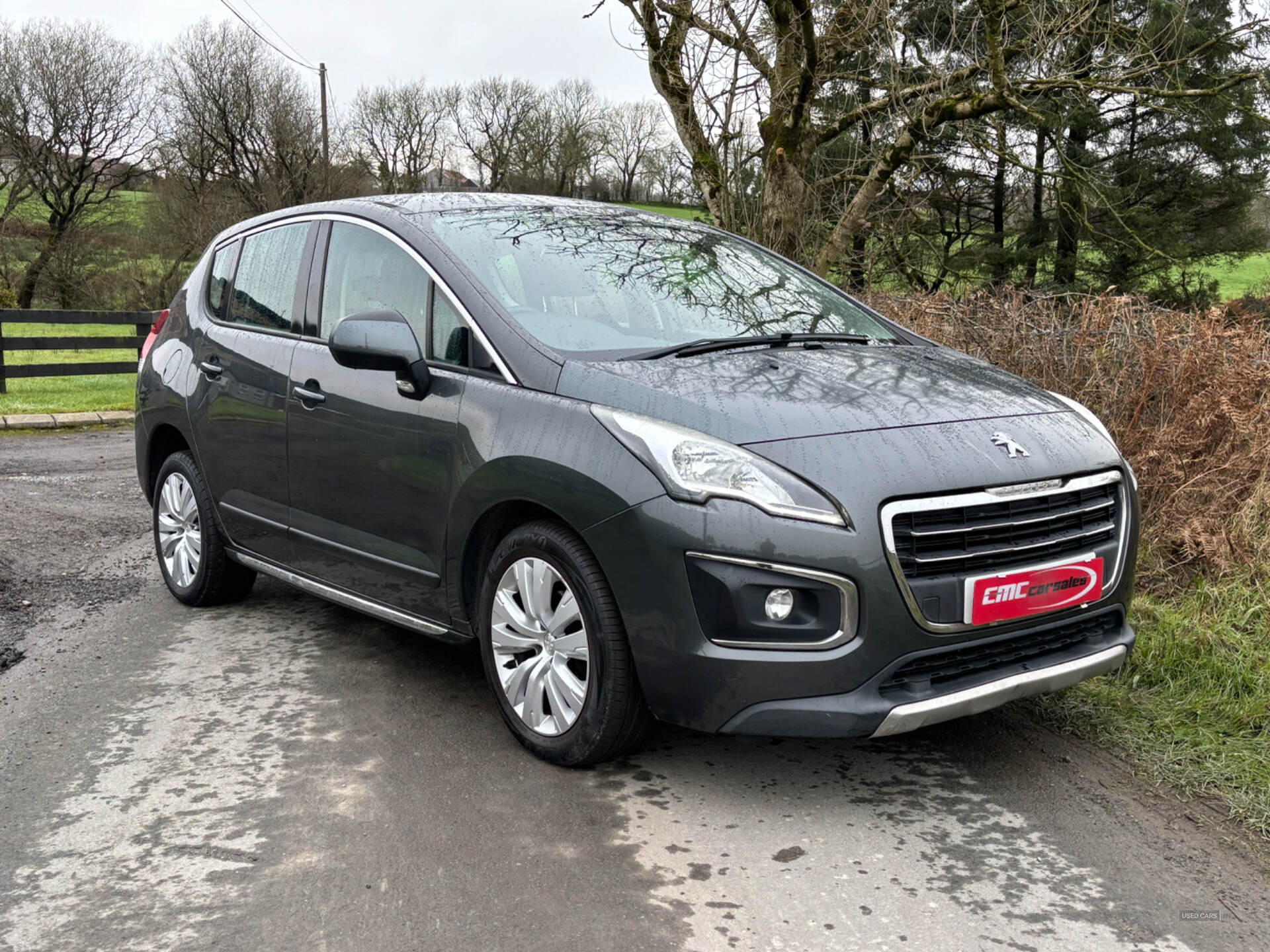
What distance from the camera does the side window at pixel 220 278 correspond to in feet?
17.5

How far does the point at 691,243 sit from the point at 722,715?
7.31 feet

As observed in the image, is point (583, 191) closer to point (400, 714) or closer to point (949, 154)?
point (949, 154)

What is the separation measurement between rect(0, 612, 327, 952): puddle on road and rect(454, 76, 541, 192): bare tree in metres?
44.4

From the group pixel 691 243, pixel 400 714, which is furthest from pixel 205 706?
pixel 691 243

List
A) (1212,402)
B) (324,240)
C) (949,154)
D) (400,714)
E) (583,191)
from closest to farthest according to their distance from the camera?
(400,714)
(324,240)
(1212,402)
(949,154)
(583,191)

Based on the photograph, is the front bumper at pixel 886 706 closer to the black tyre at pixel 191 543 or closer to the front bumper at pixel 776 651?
the front bumper at pixel 776 651

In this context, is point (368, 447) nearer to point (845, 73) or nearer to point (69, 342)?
point (845, 73)

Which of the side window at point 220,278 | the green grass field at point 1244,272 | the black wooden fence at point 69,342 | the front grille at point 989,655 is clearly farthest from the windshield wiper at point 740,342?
the green grass field at point 1244,272

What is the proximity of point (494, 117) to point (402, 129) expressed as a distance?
4190 mm

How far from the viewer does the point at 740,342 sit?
3.94 metres

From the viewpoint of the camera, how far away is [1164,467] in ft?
17.1

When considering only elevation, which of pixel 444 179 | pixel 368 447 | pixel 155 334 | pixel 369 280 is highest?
pixel 444 179

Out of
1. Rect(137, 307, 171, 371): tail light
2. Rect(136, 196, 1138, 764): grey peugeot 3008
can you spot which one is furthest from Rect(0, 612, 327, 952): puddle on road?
Rect(137, 307, 171, 371): tail light

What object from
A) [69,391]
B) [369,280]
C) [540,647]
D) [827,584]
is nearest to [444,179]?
[69,391]
